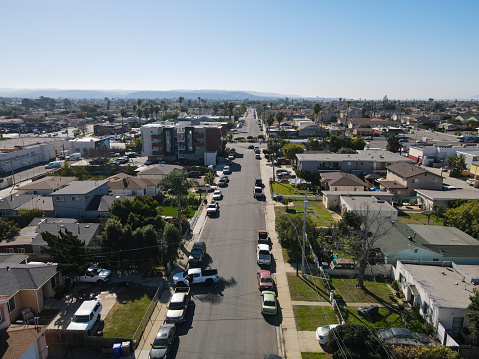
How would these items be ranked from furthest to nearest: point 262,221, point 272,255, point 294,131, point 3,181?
point 294,131 < point 3,181 < point 262,221 < point 272,255

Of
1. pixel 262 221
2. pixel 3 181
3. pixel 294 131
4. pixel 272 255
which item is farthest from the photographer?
pixel 294 131

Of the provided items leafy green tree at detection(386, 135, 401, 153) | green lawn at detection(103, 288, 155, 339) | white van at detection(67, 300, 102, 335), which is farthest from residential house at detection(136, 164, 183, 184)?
leafy green tree at detection(386, 135, 401, 153)

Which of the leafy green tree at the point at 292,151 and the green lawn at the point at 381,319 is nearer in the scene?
the green lawn at the point at 381,319

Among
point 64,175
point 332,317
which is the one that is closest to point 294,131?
point 64,175

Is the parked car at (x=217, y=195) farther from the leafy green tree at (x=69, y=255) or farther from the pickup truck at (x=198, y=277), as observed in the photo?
the leafy green tree at (x=69, y=255)

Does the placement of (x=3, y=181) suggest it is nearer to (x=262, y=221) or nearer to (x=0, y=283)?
(x=0, y=283)

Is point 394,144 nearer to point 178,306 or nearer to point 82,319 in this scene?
point 178,306

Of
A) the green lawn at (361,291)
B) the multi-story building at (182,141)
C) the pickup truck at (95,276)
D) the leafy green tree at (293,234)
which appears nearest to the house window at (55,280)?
the pickup truck at (95,276)
